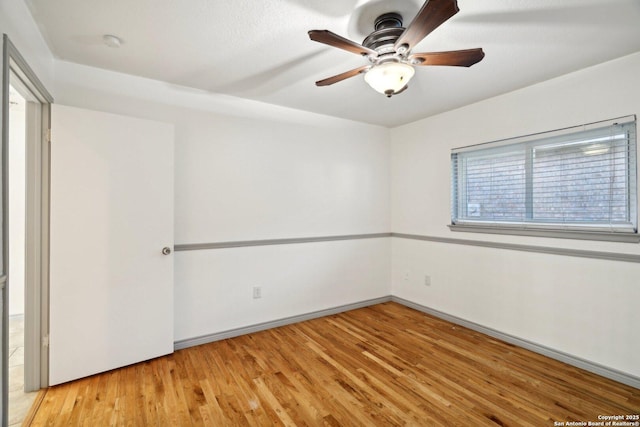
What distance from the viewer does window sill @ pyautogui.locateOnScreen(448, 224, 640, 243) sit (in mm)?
2203

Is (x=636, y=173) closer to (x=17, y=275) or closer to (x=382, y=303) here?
(x=382, y=303)

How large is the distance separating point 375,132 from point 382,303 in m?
2.25

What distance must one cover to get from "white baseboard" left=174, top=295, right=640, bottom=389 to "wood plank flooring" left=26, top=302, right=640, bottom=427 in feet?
0.21

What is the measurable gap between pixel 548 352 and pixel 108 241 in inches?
145

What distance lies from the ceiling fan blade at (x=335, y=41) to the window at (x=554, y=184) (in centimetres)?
193

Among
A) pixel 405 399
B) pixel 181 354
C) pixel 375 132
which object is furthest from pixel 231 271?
pixel 375 132

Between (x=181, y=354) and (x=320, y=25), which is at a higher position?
(x=320, y=25)

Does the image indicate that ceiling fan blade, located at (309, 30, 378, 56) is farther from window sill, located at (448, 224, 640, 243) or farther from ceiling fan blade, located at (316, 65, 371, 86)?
window sill, located at (448, 224, 640, 243)

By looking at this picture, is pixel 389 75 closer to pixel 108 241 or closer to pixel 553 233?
pixel 553 233

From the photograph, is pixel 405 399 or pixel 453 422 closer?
pixel 453 422

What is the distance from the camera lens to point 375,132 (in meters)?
4.00

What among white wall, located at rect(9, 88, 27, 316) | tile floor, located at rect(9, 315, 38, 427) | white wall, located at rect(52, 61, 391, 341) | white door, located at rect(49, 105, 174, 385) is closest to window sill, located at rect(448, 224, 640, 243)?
white wall, located at rect(52, 61, 391, 341)

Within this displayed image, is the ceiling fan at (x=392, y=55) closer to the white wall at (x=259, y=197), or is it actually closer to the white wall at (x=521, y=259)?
the white wall at (x=521, y=259)

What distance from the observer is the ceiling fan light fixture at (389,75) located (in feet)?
5.74
